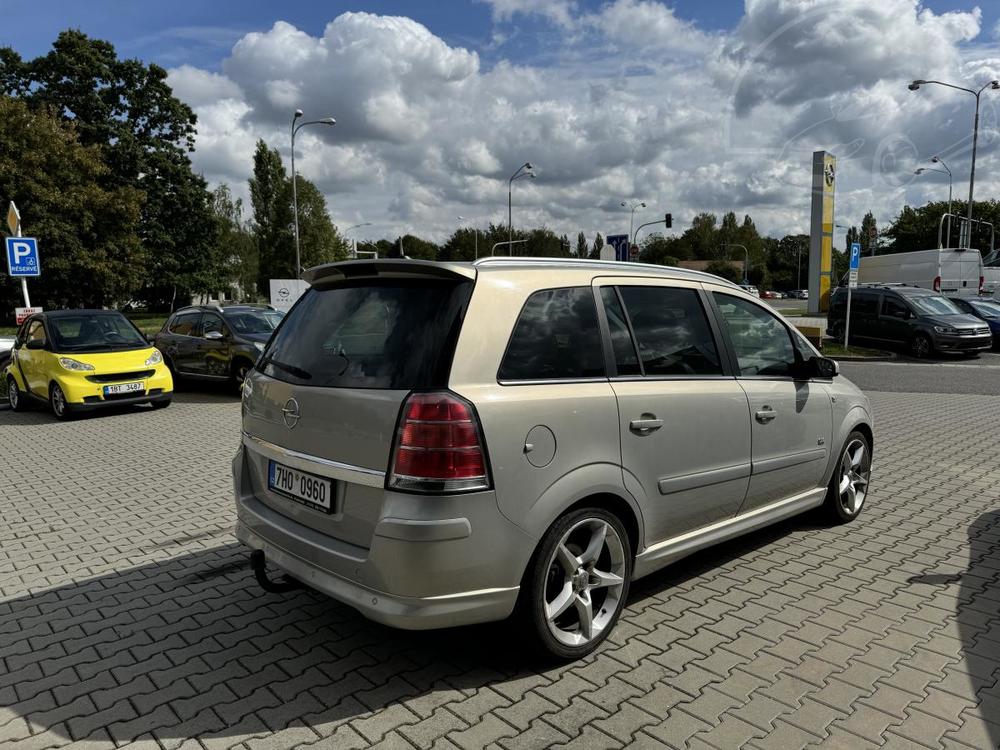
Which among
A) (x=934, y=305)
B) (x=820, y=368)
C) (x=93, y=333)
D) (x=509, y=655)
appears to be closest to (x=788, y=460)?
(x=820, y=368)

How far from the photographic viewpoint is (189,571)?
4.42 m

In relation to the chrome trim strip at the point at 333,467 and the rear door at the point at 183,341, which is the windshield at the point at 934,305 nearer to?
the rear door at the point at 183,341

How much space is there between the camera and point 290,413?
3.25 m

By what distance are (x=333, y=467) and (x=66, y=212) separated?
3488cm

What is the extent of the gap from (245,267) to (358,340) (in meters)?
61.3

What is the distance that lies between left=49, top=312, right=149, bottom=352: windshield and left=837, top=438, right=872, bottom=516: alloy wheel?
33.0ft

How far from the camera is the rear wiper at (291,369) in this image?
328cm

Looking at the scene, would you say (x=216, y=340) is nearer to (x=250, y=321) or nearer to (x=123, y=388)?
(x=250, y=321)

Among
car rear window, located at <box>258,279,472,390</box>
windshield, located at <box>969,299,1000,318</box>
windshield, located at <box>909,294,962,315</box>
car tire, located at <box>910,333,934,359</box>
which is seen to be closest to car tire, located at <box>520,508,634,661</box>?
car rear window, located at <box>258,279,472,390</box>

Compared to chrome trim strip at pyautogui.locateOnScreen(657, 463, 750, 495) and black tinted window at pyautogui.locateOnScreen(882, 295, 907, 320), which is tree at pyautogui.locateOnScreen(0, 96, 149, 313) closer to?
black tinted window at pyautogui.locateOnScreen(882, 295, 907, 320)

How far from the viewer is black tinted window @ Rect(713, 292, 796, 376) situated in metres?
4.20

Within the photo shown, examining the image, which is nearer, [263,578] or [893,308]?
[263,578]

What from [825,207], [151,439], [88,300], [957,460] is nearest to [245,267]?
[88,300]

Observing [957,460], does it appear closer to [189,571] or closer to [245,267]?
[189,571]
